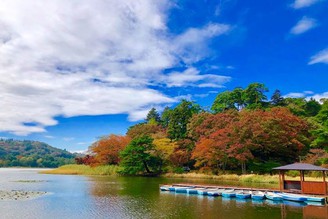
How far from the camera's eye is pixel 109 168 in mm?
51469

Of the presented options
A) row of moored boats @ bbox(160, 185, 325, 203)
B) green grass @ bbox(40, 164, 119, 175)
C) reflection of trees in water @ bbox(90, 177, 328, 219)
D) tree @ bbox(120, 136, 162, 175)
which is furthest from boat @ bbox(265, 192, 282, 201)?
green grass @ bbox(40, 164, 119, 175)

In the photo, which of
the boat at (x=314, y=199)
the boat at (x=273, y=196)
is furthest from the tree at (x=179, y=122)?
the boat at (x=314, y=199)

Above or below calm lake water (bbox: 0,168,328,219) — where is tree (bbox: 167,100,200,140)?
above

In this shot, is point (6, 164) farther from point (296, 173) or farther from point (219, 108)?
point (296, 173)

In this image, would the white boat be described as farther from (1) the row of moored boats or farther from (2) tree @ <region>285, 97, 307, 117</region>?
(2) tree @ <region>285, 97, 307, 117</region>

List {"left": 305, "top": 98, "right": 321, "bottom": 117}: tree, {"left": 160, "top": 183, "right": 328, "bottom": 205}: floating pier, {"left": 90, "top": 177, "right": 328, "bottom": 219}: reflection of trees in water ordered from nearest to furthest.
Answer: {"left": 90, "top": 177, "right": 328, "bottom": 219}: reflection of trees in water
{"left": 160, "top": 183, "right": 328, "bottom": 205}: floating pier
{"left": 305, "top": 98, "right": 321, "bottom": 117}: tree

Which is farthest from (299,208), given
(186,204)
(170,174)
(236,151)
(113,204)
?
(170,174)

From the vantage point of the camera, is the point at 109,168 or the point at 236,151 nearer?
the point at 236,151

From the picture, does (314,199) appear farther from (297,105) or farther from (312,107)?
(312,107)

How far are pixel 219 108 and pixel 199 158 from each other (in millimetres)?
21755

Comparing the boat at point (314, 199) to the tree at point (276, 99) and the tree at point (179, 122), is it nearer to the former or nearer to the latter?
the tree at point (179, 122)

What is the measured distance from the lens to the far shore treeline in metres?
40.0

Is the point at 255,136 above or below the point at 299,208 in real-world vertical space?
above

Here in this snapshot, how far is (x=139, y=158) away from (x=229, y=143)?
14.5m
